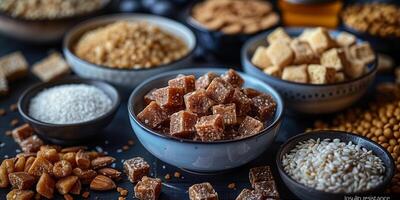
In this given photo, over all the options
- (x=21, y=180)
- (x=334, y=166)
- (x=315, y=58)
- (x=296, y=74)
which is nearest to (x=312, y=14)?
(x=315, y=58)

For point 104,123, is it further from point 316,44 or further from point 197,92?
point 316,44

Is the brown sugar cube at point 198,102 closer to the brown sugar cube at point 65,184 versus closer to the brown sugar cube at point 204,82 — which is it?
the brown sugar cube at point 204,82

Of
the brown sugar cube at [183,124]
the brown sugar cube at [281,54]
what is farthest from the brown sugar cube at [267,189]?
the brown sugar cube at [281,54]

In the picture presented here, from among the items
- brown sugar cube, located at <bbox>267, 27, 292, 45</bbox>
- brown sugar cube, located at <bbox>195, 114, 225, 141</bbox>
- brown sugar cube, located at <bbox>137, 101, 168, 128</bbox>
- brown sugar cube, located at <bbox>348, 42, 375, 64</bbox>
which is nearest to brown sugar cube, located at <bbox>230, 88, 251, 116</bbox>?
brown sugar cube, located at <bbox>195, 114, 225, 141</bbox>

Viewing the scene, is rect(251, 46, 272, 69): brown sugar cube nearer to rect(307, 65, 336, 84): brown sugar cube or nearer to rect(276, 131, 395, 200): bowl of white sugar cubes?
rect(307, 65, 336, 84): brown sugar cube

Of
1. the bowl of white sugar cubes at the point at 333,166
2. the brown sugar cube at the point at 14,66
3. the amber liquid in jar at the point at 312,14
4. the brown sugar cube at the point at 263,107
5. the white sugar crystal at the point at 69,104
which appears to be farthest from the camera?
the amber liquid in jar at the point at 312,14

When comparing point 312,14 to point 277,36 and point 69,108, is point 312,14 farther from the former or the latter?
point 69,108
